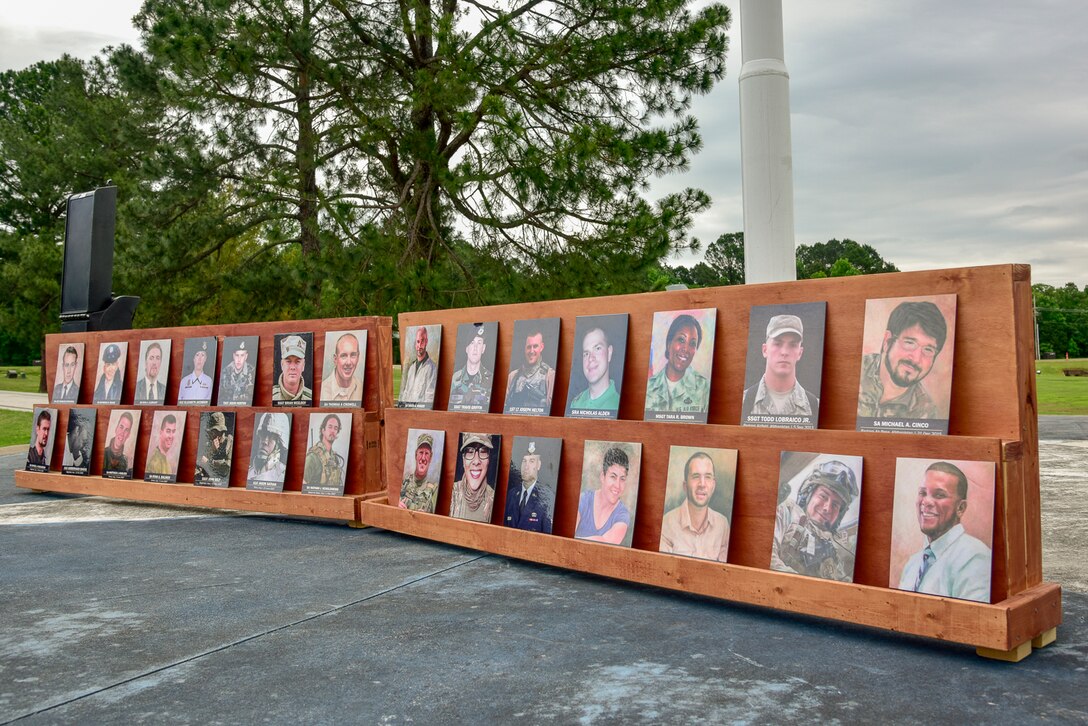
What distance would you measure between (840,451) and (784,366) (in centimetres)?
39

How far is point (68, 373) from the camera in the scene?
6.88 m

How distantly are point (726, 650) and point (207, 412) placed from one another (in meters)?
4.09

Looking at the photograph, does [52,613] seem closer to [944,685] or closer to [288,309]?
[944,685]

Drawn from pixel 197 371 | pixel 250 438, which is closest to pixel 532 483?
pixel 250 438

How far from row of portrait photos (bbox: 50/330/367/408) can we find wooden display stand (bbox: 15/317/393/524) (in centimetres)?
4

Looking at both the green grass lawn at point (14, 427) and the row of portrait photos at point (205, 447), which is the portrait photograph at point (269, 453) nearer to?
→ the row of portrait photos at point (205, 447)

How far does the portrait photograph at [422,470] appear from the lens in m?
4.61

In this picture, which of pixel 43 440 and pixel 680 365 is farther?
pixel 43 440

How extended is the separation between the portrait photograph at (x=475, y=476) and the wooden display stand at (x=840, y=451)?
0.04 m

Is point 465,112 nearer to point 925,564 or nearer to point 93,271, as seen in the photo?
point 93,271

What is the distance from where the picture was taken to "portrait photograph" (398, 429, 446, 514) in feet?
15.1

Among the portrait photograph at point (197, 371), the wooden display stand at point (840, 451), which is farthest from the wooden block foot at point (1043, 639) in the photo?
the portrait photograph at point (197, 371)

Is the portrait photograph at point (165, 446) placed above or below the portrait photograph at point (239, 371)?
below

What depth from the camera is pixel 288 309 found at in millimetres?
14695
